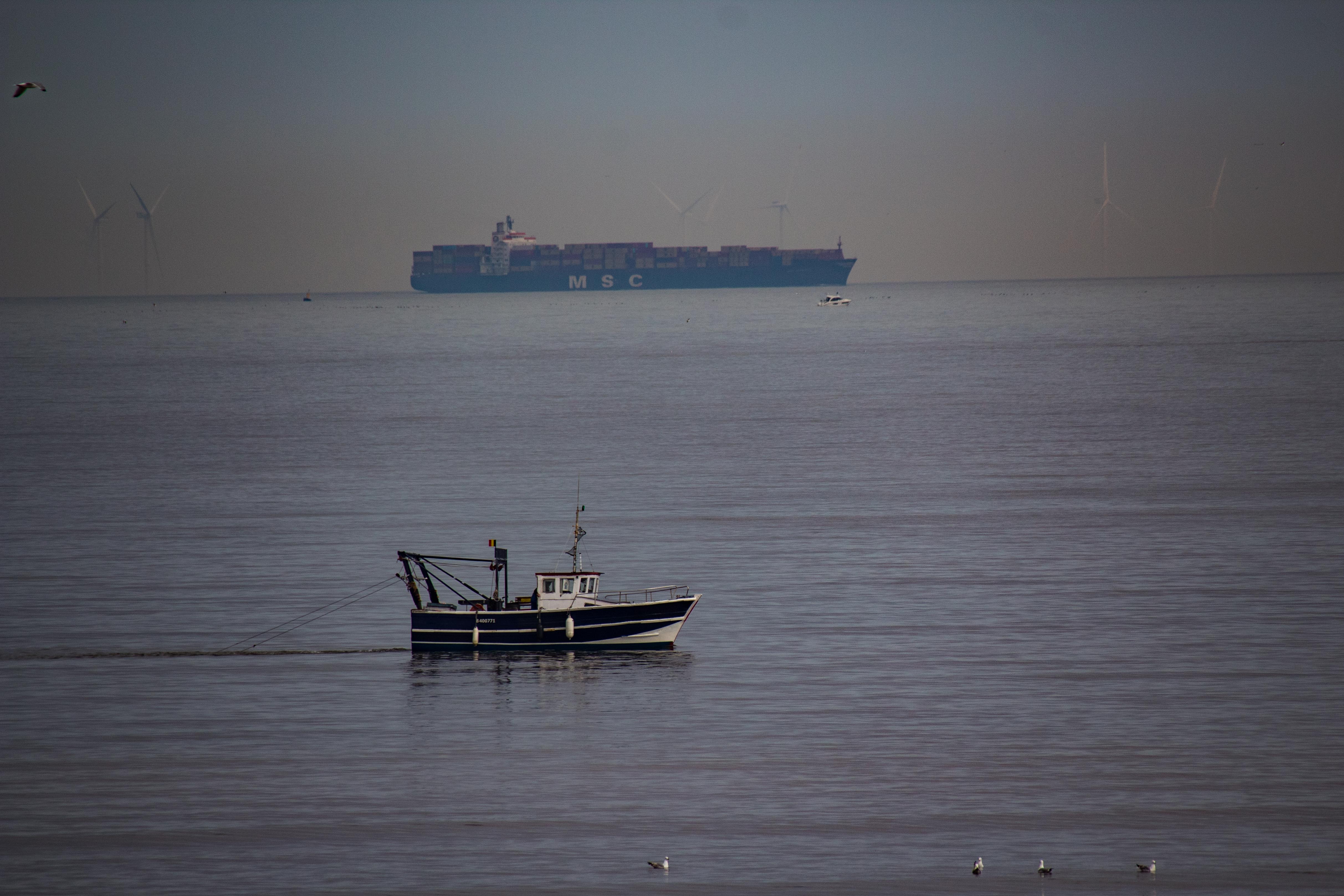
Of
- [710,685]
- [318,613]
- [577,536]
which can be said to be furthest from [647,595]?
[318,613]

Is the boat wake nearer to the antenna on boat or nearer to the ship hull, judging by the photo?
the ship hull

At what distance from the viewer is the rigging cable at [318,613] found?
49.6m

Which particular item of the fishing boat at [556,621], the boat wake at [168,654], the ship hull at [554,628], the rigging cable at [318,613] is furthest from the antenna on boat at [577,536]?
the rigging cable at [318,613]

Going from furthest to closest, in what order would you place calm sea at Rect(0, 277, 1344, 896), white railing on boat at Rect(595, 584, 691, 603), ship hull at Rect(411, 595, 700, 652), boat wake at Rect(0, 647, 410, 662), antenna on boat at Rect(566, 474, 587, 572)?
white railing on boat at Rect(595, 584, 691, 603) < antenna on boat at Rect(566, 474, 587, 572) < ship hull at Rect(411, 595, 700, 652) < boat wake at Rect(0, 647, 410, 662) < calm sea at Rect(0, 277, 1344, 896)

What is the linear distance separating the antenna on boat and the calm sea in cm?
95

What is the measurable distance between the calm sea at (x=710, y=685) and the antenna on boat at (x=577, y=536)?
0.95 metres

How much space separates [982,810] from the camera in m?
33.0

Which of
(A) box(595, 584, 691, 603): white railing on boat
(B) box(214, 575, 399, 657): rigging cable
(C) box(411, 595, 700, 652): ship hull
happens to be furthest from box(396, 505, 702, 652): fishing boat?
(B) box(214, 575, 399, 657): rigging cable

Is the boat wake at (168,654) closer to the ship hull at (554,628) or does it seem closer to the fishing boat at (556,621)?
the ship hull at (554,628)

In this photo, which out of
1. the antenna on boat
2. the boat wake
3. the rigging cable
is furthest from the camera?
the rigging cable

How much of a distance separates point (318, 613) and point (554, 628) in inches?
400

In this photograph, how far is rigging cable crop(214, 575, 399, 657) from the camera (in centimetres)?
4959

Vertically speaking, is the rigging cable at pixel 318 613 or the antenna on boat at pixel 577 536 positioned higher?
the antenna on boat at pixel 577 536

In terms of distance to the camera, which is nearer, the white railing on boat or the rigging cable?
the rigging cable
